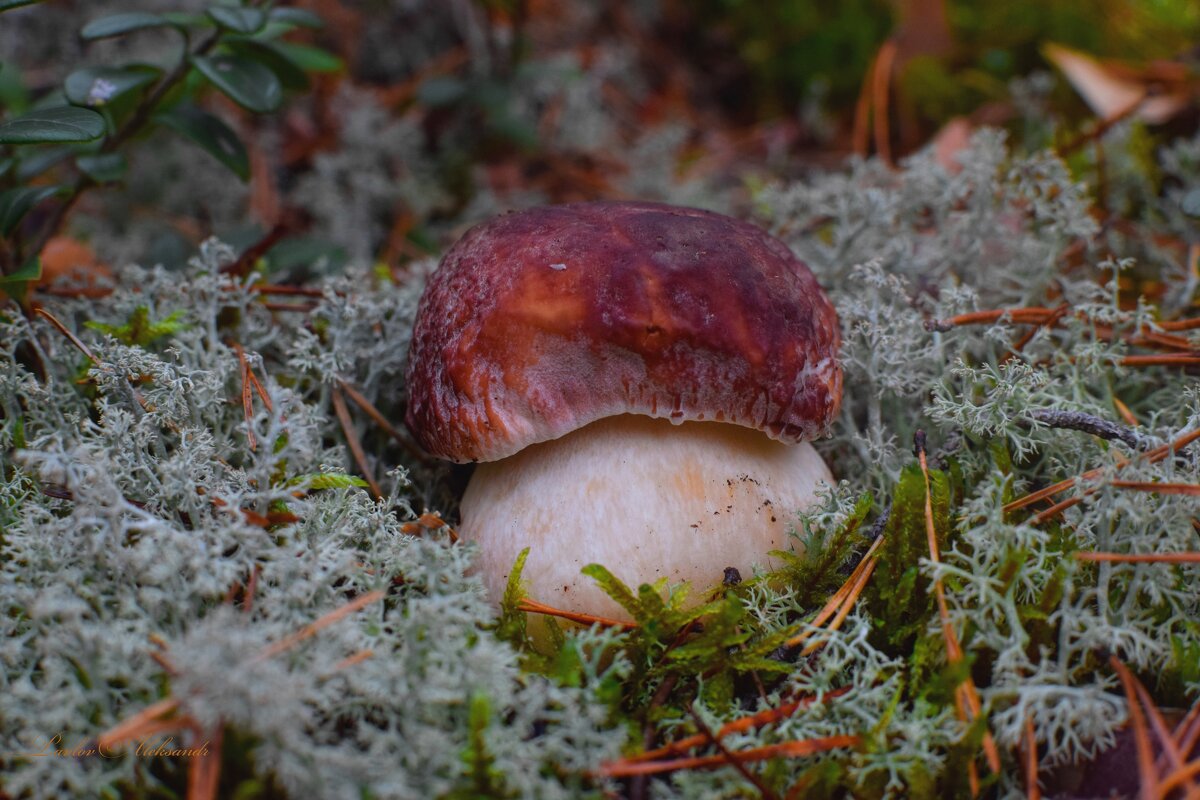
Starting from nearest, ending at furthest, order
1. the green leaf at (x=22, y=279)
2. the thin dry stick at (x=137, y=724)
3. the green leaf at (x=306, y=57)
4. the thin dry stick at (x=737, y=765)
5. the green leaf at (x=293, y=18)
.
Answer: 1. the thin dry stick at (x=137, y=724)
2. the thin dry stick at (x=737, y=765)
3. the green leaf at (x=22, y=279)
4. the green leaf at (x=293, y=18)
5. the green leaf at (x=306, y=57)

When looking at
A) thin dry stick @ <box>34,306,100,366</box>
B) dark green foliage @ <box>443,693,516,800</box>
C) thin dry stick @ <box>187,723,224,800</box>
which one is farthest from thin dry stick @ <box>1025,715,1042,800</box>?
thin dry stick @ <box>34,306,100,366</box>

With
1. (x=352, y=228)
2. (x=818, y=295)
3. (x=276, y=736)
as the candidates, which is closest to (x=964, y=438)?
(x=818, y=295)

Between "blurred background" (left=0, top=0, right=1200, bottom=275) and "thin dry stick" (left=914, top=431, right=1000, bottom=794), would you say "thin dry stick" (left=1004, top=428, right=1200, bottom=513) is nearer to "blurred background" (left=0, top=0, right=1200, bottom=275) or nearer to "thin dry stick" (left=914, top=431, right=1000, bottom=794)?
"thin dry stick" (left=914, top=431, right=1000, bottom=794)

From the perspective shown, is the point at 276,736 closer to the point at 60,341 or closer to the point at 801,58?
the point at 60,341

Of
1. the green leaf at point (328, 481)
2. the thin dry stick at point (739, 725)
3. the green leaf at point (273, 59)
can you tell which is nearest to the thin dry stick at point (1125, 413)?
the thin dry stick at point (739, 725)

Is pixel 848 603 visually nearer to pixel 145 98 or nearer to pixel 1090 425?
pixel 1090 425

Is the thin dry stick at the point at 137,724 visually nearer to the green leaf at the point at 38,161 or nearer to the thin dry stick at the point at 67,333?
the thin dry stick at the point at 67,333
